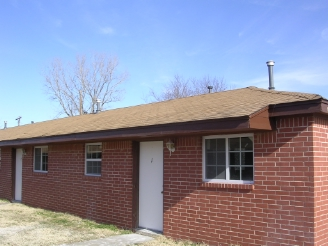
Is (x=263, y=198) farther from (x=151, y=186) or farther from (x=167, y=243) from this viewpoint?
(x=151, y=186)

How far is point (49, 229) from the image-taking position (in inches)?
401

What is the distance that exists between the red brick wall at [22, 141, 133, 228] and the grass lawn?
1.11 ft

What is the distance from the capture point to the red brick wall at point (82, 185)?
10.4 metres

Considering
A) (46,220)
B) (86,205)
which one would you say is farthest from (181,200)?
(46,220)

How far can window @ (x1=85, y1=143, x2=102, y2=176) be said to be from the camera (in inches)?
459

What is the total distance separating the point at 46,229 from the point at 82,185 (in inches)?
84.3

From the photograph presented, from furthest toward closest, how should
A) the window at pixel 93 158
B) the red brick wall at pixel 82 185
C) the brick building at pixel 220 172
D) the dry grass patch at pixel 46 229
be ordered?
the window at pixel 93 158, the red brick wall at pixel 82 185, the dry grass patch at pixel 46 229, the brick building at pixel 220 172

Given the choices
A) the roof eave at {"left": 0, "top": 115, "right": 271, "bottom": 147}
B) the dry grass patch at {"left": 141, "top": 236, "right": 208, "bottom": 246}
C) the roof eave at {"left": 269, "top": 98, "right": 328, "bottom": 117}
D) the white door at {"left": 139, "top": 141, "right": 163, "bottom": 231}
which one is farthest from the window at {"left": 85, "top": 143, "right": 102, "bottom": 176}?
the roof eave at {"left": 269, "top": 98, "right": 328, "bottom": 117}

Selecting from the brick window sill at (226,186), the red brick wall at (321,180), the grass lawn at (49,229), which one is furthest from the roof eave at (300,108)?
the grass lawn at (49,229)

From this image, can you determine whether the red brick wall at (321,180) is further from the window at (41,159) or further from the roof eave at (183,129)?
the window at (41,159)

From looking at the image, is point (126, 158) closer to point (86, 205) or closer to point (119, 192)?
point (119, 192)

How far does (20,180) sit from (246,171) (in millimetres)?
11970

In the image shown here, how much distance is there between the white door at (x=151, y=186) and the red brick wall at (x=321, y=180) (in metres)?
3.83

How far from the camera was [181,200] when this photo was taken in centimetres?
872
